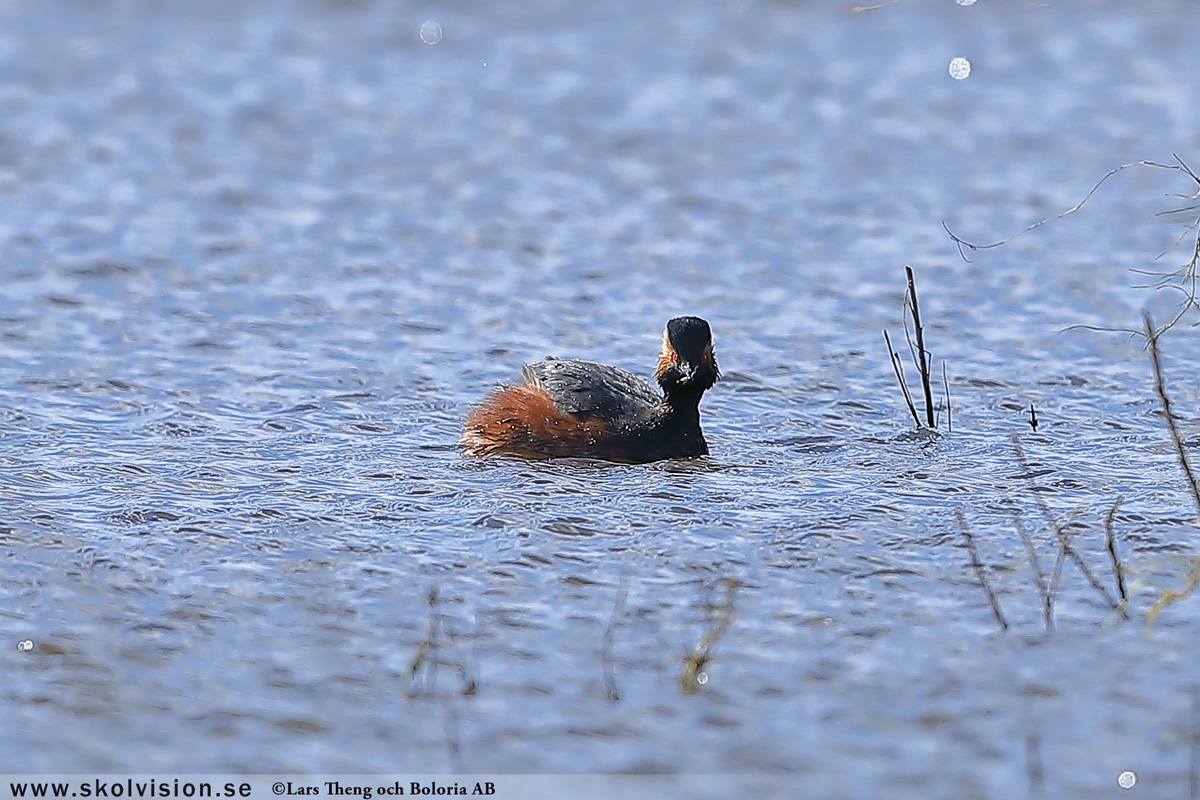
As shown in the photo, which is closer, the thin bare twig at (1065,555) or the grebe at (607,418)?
the thin bare twig at (1065,555)

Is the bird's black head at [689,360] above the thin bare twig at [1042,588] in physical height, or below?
above

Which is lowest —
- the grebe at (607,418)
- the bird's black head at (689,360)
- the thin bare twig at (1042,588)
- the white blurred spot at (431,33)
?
the thin bare twig at (1042,588)

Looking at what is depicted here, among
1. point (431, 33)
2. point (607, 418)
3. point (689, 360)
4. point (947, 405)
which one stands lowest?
point (607, 418)

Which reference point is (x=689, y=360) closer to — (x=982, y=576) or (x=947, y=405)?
(x=947, y=405)

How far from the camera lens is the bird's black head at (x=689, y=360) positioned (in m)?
9.02

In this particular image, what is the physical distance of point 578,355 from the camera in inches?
421

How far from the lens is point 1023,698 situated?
5934 mm

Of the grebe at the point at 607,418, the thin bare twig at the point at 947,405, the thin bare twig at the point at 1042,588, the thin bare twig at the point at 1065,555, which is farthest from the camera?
the thin bare twig at the point at 947,405

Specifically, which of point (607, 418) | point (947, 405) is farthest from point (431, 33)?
point (947, 405)

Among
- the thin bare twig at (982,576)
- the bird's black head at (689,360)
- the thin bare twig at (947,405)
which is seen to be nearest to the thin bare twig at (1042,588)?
the thin bare twig at (982,576)

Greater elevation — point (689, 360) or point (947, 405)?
point (689, 360)

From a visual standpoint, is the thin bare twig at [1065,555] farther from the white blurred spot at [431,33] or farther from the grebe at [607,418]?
the white blurred spot at [431,33]

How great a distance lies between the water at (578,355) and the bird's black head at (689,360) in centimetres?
44

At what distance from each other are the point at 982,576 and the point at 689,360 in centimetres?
269
